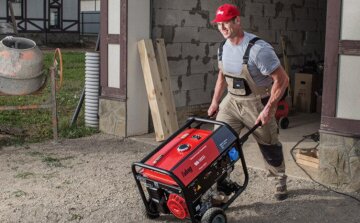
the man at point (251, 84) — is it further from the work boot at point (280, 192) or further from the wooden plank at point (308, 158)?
the wooden plank at point (308, 158)

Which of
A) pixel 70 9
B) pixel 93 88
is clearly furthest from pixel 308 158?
pixel 70 9

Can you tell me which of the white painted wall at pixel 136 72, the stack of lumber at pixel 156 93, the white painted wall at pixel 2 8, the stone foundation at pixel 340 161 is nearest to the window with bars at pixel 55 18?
the white painted wall at pixel 2 8

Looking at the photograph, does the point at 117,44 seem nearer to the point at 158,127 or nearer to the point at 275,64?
the point at 158,127

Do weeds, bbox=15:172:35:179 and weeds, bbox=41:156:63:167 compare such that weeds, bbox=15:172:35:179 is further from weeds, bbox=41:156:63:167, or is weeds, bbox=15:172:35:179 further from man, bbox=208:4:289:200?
man, bbox=208:4:289:200

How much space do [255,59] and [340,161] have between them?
163cm

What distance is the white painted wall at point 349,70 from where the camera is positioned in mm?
5477

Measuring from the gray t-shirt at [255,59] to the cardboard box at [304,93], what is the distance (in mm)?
5792

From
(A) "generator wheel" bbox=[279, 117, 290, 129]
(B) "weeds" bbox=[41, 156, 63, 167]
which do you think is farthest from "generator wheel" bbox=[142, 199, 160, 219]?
(A) "generator wheel" bbox=[279, 117, 290, 129]

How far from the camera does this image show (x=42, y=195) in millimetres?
5609

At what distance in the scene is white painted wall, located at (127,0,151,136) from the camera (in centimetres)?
802

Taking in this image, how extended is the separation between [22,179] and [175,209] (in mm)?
2387

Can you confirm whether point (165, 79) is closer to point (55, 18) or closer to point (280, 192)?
point (280, 192)

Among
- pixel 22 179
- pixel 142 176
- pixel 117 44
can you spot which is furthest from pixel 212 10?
pixel 142 176

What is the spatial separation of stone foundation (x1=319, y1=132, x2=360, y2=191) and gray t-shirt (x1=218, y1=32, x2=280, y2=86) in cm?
111
